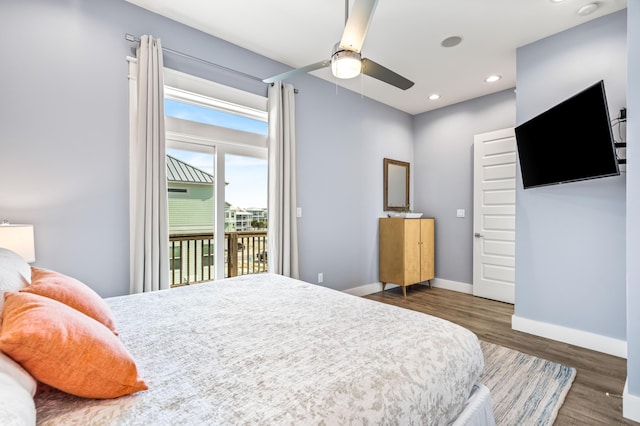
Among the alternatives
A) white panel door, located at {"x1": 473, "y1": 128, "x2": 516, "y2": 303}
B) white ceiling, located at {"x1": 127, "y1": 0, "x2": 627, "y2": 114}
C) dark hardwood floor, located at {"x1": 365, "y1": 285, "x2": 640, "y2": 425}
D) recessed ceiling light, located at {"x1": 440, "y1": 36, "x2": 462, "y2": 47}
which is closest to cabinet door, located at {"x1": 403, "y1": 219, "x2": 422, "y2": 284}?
dark hardwood floor, located at {"x1": 365, "y1": 285, "x2": 640, "y2": 425}

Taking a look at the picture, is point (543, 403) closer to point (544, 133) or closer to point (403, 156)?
point (544, 133)

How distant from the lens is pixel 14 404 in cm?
68

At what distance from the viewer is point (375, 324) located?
148cm

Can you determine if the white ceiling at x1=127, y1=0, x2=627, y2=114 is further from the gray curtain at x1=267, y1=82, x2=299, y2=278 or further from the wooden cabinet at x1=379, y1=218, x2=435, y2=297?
the wooden cabinet at x1=379, y1=218, x2=435, y2=297

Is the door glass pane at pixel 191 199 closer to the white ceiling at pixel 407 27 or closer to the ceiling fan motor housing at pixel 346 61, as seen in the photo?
the white ceiling at pixel 407 27

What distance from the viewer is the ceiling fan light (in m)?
1.81

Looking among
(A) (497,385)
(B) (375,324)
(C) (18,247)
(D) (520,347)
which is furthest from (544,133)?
(C) (18,247)

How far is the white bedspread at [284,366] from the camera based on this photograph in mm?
856

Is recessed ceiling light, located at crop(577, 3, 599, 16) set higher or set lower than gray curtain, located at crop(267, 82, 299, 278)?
higher

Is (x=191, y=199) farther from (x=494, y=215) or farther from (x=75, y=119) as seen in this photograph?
(x=494, y=215)

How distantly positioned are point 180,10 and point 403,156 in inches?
144

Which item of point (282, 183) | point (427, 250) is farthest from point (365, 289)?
point (282, 183)

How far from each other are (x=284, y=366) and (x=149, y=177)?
204 cm

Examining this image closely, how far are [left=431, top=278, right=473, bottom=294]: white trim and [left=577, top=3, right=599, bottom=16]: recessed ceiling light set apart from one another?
3.35 m
